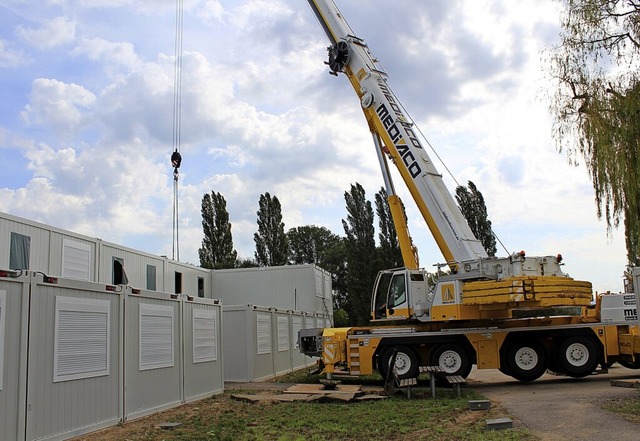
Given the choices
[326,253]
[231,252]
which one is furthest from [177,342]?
[326,253]

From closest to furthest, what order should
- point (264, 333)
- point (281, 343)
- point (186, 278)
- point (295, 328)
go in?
1. point (264, 333)
2. point (281, 343)
3. point (295, 328)
4. point (186, 278)

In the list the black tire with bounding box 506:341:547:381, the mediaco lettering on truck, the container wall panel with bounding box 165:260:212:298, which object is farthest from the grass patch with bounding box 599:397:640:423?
the container wall panel with bounding box 165:260:212:298

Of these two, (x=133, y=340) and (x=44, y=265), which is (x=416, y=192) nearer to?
(x=133, y=340)

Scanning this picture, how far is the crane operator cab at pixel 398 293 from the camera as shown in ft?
51.2

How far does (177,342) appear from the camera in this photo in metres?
12.8

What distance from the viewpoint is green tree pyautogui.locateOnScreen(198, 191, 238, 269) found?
165 ft

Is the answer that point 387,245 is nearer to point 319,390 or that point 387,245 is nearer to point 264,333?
point 264,333

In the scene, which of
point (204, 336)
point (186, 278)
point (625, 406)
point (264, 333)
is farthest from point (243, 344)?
point (625, 406)

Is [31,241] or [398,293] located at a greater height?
[31,241]

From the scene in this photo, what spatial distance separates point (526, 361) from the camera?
15938mm

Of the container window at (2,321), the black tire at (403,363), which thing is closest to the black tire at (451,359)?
the black tire at (403,363)

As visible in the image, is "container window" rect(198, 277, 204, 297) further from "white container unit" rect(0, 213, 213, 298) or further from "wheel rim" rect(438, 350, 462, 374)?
"wheel rim" rect(438, 350, 462, 374)

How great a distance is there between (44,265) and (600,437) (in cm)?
1471

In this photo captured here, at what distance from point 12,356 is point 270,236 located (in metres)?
43.3
